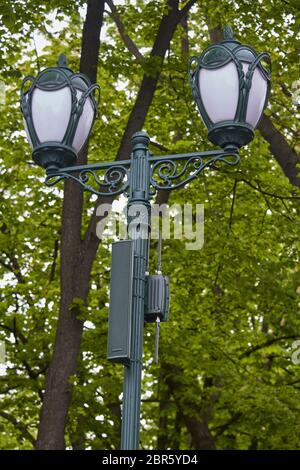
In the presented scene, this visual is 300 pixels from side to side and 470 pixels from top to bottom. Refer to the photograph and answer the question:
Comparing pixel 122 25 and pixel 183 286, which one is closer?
pixel 122 25

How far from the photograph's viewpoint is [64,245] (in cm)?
1012

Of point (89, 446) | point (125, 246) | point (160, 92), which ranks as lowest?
point (125, 246)

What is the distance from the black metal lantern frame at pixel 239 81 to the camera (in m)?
4.80

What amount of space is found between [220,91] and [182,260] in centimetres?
930

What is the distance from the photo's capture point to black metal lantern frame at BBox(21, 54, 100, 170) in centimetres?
501

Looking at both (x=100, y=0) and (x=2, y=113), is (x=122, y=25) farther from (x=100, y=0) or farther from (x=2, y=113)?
(x=2, y=113)

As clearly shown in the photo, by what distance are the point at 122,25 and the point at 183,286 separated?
15.0 feet

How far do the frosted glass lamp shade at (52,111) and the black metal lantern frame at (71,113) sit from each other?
19mm

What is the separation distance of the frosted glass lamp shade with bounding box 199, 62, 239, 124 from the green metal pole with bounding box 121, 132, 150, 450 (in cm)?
43

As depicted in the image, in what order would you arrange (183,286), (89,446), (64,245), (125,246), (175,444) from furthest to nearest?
1. (175,444)
2. (89,446)
3. (183,286)
4. (64,245)
5. (125,246)

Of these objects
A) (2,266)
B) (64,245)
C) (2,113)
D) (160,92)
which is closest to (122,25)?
(160,92)

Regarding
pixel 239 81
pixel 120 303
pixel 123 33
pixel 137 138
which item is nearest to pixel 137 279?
pixel 120 303

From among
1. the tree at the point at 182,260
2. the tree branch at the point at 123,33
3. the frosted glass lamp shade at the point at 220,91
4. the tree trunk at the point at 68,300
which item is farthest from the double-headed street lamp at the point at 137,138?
the tree branch at the point at 123,33

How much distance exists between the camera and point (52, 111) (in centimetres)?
498
